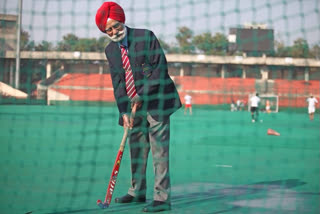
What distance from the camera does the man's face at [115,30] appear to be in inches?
176

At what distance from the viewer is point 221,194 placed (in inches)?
217

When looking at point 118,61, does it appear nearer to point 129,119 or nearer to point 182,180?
point 129,119

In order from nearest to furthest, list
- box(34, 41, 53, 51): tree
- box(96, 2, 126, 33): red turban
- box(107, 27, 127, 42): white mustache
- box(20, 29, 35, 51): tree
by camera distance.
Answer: box(96, 2, 126, 33): red turban, box(107, 27, 127, 42): white mustache, box(20, 29, 35, 51): tree, box(34, 41, 53, 51): tree

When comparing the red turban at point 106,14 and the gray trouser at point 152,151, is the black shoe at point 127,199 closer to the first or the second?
the gray trouser at point 152,151

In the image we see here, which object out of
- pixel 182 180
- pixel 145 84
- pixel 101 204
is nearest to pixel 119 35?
pixel 145 84

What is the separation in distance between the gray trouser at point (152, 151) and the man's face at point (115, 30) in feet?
2.41

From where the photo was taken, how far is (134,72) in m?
4.64

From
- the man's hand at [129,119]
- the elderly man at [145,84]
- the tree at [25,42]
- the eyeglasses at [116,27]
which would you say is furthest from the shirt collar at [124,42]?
the tree at [25,42]

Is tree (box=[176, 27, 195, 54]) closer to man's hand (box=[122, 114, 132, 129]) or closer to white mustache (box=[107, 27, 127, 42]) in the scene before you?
white mustache (box=[107, 27, 127, 42])

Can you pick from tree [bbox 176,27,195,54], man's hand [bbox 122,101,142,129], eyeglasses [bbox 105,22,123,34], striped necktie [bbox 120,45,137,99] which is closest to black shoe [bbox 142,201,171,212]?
man's hand [bbox 122,101,142,129]

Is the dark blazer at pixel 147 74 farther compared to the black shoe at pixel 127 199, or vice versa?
the black shoe at pixel 127 199

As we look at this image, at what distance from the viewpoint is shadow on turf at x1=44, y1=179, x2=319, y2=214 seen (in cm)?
472

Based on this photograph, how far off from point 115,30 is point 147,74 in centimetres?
47

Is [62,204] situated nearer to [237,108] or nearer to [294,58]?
[294,58]
